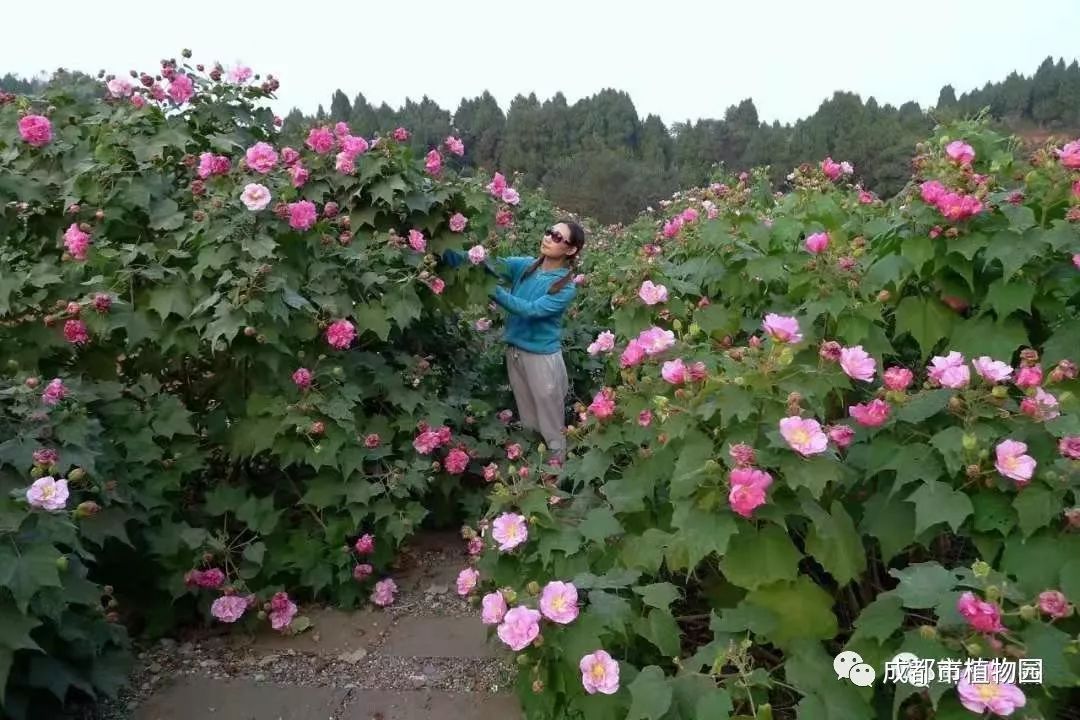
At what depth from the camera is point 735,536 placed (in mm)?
1866

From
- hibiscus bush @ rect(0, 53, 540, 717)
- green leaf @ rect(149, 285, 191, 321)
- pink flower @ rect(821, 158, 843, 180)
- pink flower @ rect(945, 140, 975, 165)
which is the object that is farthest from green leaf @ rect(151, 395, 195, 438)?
pink flower @ rect(821, 158, 843, 180)

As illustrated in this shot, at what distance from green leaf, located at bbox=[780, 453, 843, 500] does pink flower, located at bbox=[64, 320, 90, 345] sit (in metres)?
2.43

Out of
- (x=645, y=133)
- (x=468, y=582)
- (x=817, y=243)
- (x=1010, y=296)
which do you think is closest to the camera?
(x=1010, y=296)

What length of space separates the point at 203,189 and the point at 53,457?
149 centimetres

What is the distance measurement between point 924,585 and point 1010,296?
1061 millimetres

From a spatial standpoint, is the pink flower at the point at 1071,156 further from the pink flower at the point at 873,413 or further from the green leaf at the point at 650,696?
the green leaf at the point at 650,696

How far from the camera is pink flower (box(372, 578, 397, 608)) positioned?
10.8ft

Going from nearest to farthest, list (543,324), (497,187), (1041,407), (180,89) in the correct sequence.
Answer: (1041,407) → (180,89) → (497,187) → (543,324)

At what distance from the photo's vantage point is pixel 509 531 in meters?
2.31

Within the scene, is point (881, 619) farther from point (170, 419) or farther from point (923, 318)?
point (170, 419)

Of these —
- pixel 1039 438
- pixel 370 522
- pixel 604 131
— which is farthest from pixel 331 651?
pixel 604 131

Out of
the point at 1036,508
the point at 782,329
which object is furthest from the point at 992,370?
the point at 782,329

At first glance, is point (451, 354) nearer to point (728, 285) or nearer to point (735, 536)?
point (728, 285)

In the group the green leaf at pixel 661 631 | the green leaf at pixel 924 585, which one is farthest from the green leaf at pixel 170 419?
the green leaf at pixel 924 585
